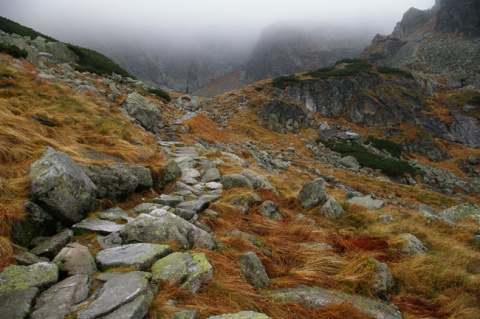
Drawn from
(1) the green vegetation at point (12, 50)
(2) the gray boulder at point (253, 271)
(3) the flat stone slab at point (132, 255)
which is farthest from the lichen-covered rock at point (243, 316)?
(1) the green vegetation at point (12, 50)

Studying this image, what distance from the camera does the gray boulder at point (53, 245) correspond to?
3102mm

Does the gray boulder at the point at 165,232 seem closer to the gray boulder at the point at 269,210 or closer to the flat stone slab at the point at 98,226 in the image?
the flat stone slab at the point at 98,226

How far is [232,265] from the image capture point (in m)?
3.43

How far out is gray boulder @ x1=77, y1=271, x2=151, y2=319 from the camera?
2.26 m

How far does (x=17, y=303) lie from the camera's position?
2.28m

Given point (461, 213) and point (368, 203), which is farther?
point (461, 213)

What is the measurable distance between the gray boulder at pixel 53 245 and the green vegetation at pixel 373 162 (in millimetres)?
24619

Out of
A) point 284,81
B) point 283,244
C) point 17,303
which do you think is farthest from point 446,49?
point 17,303

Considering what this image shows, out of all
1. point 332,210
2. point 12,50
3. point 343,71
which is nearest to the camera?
point 332,210

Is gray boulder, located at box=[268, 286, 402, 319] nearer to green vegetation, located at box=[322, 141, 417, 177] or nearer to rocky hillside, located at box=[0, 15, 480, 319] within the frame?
rocky hillside, located at box=[0, 15, 480, 319]

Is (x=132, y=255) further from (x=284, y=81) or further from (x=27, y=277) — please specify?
(x=284, y=81)

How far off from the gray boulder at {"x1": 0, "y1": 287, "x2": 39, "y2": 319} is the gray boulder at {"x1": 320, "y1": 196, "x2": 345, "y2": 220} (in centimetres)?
568

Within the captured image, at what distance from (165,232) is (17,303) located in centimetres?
169

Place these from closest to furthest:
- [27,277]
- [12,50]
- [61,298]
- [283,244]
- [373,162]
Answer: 1. [61,298]
2. [27,277]
3. [283,244]
4. [12,50]
5. [373,162]
